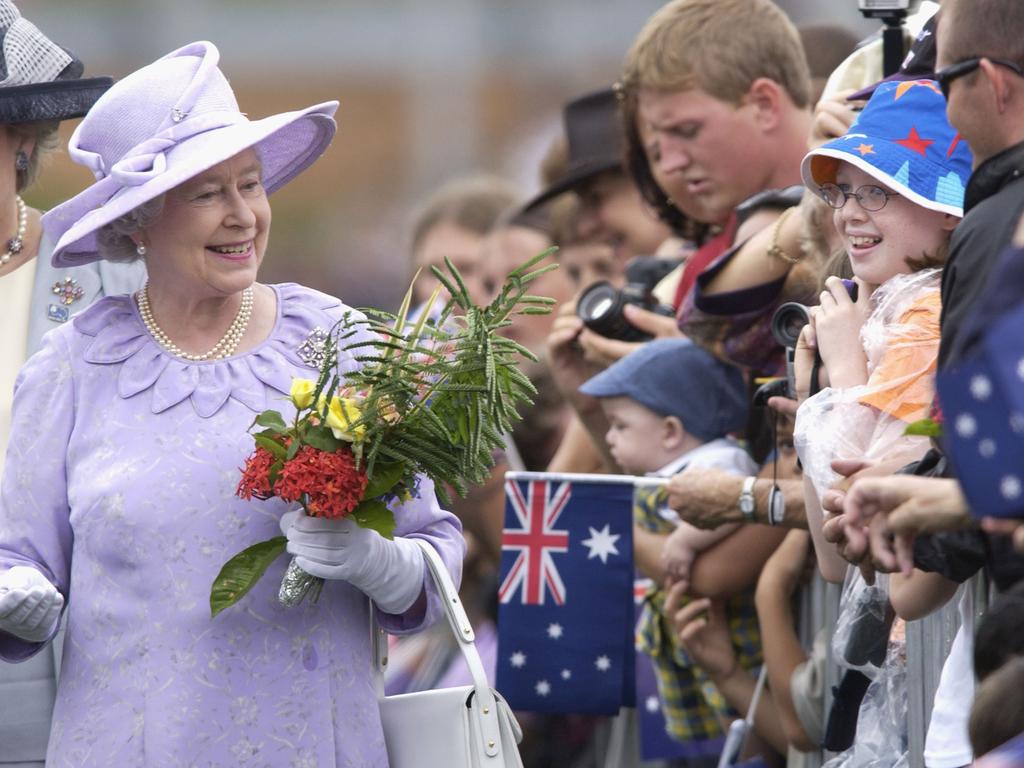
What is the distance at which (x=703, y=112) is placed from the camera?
5.55m

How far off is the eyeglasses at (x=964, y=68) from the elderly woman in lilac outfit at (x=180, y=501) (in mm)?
1263

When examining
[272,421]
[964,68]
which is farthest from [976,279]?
[272,421]

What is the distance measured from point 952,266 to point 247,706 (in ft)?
4.92

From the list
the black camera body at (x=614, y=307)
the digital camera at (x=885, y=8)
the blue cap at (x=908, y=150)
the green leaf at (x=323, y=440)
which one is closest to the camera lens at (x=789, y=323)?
the blue cap at (x=908, y=150)

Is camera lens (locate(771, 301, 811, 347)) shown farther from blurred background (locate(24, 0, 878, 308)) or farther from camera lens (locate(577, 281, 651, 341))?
blurred background (locate(24, 0, 878, 308))

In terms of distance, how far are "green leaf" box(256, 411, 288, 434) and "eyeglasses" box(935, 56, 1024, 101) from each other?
1.28 metres

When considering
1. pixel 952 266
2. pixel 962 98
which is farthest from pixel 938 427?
pixel 962 98

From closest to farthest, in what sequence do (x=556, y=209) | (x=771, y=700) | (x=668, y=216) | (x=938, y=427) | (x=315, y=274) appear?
(x=938, y=427) < (x=771, y=700) < (x=668, y=216) < (x=556, y=209) < (x=315, y=274)

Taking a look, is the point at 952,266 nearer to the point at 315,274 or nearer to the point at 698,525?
the point at 698,525

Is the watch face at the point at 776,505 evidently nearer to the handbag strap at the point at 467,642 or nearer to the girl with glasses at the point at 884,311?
the girl with glasses at the point at 884,311

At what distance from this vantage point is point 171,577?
3.48 metres

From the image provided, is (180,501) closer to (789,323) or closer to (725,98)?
(789,323)

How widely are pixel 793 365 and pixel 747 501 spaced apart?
0.85 metres

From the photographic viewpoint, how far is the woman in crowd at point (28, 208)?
4336mm
